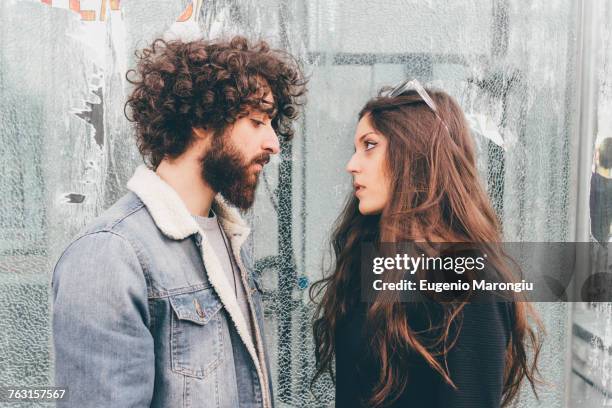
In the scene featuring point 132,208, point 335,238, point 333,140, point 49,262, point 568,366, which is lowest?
point 568,366

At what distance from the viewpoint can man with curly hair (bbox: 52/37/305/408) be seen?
4.12ft

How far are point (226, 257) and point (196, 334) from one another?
0.34 m

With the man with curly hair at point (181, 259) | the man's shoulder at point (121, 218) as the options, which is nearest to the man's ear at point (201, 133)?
the man with curly hair at point (181, 259)

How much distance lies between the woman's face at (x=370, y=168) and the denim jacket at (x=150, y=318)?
518 mm

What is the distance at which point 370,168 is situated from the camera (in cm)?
179

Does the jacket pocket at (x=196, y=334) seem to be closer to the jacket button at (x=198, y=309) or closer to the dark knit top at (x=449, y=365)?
the jacket button at (x=198, y=309)

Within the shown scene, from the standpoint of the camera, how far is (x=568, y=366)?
242cm

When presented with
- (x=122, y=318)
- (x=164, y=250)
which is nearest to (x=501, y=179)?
(x=164, y=250)

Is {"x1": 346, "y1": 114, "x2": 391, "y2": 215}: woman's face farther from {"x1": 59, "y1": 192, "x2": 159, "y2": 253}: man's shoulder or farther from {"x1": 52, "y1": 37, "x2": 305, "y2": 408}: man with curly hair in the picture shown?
{"x1": 59, "y1": 192, "x2": 159, "y2": 253}: man's shoulder

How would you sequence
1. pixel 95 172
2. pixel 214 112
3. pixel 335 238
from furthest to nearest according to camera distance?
1. pixel 95 172
2. pixel 335 238
3. pixel 214 112

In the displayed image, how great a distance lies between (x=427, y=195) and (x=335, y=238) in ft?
1.73

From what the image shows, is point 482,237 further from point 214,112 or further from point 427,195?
point 214,112

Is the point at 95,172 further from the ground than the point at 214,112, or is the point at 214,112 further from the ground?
the point at 214,112

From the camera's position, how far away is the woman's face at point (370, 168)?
1764mm
